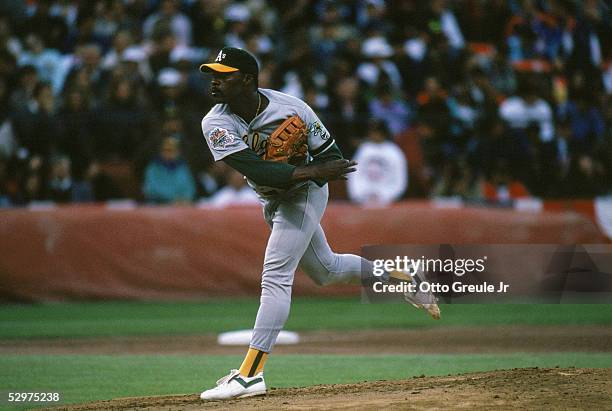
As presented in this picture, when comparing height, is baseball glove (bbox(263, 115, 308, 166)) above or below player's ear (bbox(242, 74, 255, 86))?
below

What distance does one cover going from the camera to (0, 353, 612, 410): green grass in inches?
292

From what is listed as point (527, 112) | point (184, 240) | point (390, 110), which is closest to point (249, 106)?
point (184, 240)

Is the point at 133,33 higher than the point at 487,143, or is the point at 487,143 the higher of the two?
the point at 133,33

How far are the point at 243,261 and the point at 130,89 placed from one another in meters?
3.15

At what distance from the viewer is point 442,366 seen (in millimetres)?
8414

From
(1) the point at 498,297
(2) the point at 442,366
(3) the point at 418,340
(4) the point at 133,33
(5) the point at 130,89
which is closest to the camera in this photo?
(2) the point at 442,366

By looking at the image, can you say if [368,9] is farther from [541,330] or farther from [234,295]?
[541,330]

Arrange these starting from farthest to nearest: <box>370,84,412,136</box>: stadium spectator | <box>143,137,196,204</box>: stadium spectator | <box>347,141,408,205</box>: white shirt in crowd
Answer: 1. <box>370,84,412,136</box>: stadium spectator
2. <box>347,141,408,205</box>: white shirt in crowd
3. <box>143,137,196,204</box>: stadium spectator

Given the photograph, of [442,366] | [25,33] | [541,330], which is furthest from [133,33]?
[442,366]

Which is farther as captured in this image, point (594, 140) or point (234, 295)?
point (594, 140)

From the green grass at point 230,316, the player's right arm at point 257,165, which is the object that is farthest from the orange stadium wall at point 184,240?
the player's right arm at point 257,165

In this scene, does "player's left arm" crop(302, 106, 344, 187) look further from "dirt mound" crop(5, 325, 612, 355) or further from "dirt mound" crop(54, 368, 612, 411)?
"dirt mound" crop(5, 325, 612, 355)

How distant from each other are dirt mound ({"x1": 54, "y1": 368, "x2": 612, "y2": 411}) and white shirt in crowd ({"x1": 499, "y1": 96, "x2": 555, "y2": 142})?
25.8 feet

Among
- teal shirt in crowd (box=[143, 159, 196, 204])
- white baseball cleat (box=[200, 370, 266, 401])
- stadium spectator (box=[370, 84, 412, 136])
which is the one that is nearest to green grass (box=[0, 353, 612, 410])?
white baseball cleat (box=[200, 370, 266, 401])
